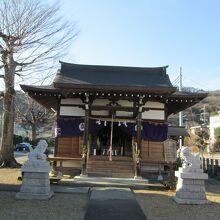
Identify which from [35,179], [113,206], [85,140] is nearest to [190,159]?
[113,206]

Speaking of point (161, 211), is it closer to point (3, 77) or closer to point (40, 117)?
point (3, 77)

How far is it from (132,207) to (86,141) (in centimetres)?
633

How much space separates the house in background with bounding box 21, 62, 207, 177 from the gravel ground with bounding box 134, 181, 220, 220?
3.86 m

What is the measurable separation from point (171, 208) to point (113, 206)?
1.57 metres

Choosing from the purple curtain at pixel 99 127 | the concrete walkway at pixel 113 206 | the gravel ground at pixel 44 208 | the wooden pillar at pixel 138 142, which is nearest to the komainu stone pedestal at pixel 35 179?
the gravel ground at pixel 44 208

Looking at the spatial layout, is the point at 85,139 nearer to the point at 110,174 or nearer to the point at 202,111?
the point at 110,174

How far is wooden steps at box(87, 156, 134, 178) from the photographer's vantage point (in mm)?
15096

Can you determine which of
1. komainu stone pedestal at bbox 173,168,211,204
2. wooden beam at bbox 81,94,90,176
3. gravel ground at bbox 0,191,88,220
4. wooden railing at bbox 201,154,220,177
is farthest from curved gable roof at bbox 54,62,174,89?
gravel ground at bbox 0,191,88,220

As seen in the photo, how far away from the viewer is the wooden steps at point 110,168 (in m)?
15.1

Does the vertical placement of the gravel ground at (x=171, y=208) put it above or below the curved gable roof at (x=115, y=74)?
below

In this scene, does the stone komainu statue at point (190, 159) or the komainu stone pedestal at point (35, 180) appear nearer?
the komainu stone pedestal at point (35, 180)

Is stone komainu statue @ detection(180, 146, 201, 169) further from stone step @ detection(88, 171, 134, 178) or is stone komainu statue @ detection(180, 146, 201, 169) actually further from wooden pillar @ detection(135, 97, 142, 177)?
stone step @ detection(88, 171, 134, 178)

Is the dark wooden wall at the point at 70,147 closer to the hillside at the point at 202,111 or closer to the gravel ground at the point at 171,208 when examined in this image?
the gravel ground at the point at 171,208

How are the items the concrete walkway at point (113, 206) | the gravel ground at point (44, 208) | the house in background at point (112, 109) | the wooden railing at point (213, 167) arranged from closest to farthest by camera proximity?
the gravel ground at point (44, 208)
the concrete walkway at point (113, 206)
the house in background at point (112, 109)
the wooden railing at point (213, 167)
